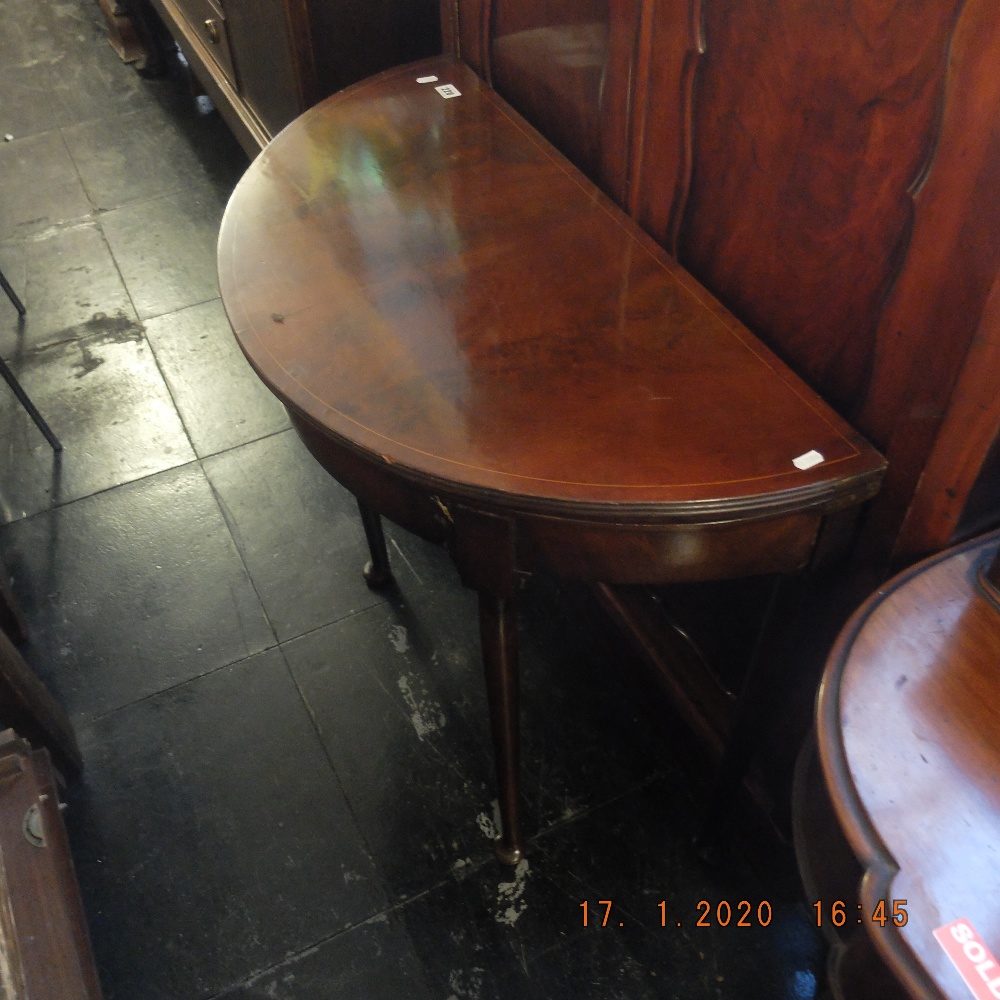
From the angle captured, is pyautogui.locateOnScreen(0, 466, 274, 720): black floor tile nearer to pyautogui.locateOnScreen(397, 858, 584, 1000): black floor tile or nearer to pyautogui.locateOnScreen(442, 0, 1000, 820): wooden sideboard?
pyautogui.locateOnScreen(397, 858, 584, 1000): black floor tile

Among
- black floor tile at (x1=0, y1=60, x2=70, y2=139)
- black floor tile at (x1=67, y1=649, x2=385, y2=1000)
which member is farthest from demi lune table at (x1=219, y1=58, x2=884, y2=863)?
black floor tile at (x1=0, y1=60, x2=70, y2=139)

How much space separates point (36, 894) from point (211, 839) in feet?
0.88

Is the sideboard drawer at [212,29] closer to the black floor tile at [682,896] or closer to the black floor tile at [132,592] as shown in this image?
the black floor tile at [132,592]

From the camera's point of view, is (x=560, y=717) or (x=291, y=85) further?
(x=291, y=85)

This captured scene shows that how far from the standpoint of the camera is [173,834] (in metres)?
1.50

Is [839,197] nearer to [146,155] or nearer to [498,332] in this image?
[498,332]

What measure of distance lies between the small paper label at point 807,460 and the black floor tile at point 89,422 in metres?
1.62

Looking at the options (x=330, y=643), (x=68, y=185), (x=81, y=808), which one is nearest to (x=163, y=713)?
(x=81, y=808)

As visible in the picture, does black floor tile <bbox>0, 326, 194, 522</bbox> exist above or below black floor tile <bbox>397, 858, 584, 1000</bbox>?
above

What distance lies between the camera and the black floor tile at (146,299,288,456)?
7.16 ft

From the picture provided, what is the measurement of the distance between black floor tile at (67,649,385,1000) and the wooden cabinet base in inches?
3.2

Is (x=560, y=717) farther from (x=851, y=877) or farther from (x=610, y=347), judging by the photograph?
(x=851, y=877)

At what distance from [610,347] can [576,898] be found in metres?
0.89

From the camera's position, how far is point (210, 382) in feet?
7.55
